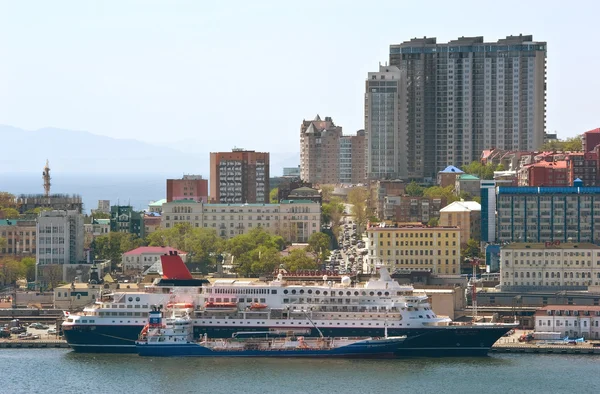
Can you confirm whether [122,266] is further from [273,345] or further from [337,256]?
[273,345]

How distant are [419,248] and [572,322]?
24980mm

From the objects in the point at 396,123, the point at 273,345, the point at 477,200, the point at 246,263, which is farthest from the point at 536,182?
the point at 273,345

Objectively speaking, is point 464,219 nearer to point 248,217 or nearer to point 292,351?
point 248,217

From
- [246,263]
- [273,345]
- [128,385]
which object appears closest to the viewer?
[128,385]

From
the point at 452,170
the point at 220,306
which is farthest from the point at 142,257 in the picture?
the point at 452,170

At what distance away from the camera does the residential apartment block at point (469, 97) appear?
16325 cm

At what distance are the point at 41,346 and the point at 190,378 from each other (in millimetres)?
12438

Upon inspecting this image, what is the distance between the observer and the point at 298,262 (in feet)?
351

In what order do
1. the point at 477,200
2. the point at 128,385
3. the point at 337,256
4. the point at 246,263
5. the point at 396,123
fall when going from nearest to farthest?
the point at 128,385 → the point at 246,263 → the point at 337,256 → the point at 477,200 → the point at 396,123

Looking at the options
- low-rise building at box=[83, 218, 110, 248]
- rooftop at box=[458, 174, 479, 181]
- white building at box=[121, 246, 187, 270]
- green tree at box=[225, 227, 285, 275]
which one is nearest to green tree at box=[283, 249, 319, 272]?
green tree at box=[225, 227, 285, 275]

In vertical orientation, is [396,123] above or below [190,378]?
above

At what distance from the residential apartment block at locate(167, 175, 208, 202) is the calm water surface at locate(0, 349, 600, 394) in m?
72.4

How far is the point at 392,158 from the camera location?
16700 cm

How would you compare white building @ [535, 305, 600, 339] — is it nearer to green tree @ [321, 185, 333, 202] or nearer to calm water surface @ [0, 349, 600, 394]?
calm water surface @ [0, 349, 600, 394]
